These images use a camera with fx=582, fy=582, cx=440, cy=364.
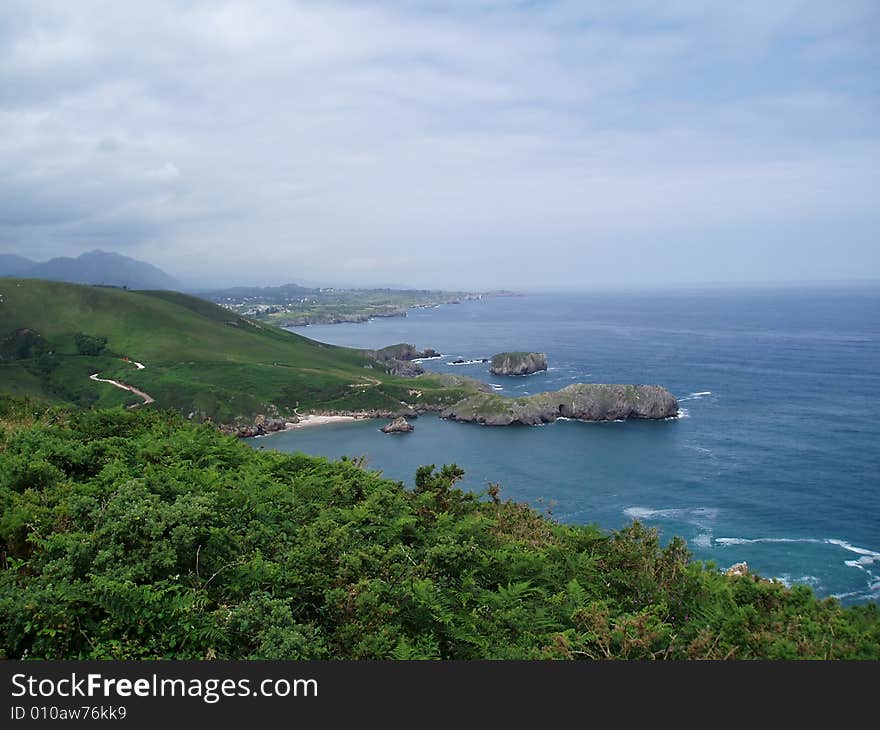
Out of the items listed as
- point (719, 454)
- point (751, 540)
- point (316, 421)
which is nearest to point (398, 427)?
point (316, 421)

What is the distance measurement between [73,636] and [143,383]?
104874 mm

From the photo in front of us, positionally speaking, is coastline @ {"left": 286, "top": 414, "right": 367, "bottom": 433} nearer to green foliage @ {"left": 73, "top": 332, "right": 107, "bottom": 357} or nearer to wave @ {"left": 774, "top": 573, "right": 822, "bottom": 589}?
green foliage @ {"left": 73, "top": 332, "right": 107, "bottom": 357}

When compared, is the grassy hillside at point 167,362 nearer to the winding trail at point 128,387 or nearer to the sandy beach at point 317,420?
the winding trail at point 128,387

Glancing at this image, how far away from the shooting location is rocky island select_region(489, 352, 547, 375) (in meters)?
123

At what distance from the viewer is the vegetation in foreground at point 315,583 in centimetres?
785

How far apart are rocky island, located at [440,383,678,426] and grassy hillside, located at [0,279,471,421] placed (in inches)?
575

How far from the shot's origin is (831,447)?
211ft

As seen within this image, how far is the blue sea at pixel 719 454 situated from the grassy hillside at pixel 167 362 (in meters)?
14.0

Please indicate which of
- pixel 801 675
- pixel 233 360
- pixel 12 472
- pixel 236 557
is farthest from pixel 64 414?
pixel 233 360

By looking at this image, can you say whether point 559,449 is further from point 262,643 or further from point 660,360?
point 262,643

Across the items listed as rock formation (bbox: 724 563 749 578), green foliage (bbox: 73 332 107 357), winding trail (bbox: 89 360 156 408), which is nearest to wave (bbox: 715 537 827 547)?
rock formation (bbox: 724 563 749 578)

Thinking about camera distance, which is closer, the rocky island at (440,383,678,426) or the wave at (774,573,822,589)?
the wave at (774,573,822,589)

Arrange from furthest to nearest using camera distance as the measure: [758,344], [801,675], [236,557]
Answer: [758,344]
[236,557]
[801,675]

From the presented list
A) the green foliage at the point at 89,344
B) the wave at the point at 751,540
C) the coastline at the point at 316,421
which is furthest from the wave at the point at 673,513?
the green foliage at the point at 89,344
